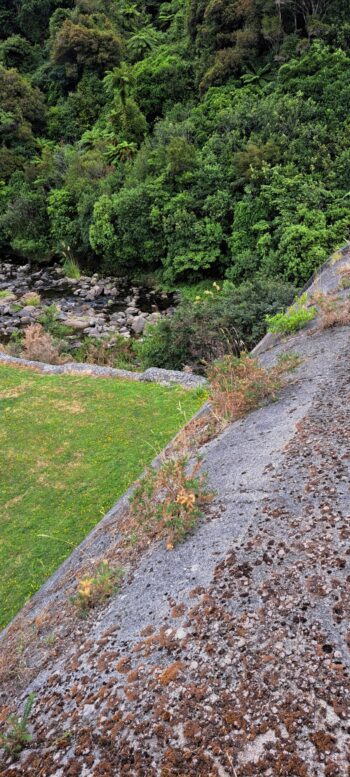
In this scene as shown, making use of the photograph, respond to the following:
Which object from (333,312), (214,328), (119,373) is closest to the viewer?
(333,312)

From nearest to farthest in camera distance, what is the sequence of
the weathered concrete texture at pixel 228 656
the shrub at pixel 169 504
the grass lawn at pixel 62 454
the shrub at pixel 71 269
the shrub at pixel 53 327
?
the weathered concrete texture at pixel 228 656, the shrub at pixel 169 504, the grass lawn at pixel 62 454, the shrub at pixel 53 327, the shrub at pixel 71 269

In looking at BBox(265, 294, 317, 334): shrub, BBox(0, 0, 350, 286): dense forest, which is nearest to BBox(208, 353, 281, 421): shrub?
BBox(265, 294, 317, 334): shrub

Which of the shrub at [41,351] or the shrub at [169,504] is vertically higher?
the shrub at [169,504]

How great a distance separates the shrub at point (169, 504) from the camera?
3.82 metres

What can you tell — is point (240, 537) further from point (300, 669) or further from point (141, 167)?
point (141, 167)

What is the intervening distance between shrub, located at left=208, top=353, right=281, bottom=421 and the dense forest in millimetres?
7942

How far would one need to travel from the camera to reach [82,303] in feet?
62.5

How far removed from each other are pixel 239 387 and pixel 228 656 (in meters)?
3.32

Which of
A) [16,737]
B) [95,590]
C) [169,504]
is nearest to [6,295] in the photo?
[169,504]

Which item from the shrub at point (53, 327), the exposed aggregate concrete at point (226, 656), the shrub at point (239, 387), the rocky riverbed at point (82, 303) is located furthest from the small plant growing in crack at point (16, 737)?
the rocky riverbed at point (82, 303)

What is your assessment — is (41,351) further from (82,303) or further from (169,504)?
(169,504)

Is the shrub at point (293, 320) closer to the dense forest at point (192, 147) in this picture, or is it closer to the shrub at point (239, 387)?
the shrub at point (239, 387)

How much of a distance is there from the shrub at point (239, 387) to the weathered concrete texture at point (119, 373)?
267 cm

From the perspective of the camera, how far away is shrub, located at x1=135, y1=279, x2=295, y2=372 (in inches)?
406
